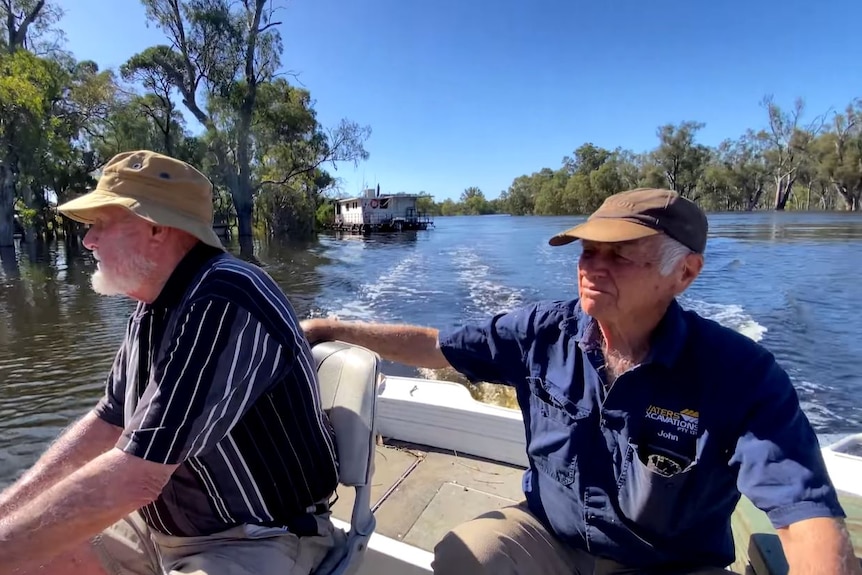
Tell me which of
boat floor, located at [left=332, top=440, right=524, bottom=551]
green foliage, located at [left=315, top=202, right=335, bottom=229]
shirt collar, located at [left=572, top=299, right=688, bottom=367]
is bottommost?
boat floor, located at [left=332, top=440, right=524, bottom=551]

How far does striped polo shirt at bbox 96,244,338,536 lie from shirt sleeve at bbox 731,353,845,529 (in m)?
1.03

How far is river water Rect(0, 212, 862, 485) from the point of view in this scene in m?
5.69

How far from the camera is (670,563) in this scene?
4.17 feet

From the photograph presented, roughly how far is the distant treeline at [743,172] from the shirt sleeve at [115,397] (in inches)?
2542

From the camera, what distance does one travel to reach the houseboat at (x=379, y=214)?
46.0 meters

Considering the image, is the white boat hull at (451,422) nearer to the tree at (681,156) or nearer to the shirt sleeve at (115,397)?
the shirt sleeve at (115,397)

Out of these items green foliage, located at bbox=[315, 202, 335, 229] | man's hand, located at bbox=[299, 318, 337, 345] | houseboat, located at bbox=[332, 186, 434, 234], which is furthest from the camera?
green foliage, located at bbox=[315, 202, 335, 229]

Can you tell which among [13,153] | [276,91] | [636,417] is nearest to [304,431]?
[636,417]

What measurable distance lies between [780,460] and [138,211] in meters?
1.58

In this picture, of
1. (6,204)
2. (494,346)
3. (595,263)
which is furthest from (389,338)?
(6,204)

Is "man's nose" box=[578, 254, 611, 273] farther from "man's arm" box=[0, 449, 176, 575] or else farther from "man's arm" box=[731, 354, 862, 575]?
"man's arm" box=[0, 449, 176, 575]

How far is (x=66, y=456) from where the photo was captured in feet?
4.83

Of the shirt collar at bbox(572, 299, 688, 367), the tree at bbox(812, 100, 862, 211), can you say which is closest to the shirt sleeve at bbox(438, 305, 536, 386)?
the shirt collar at bbox(572, 299, 688, 367)

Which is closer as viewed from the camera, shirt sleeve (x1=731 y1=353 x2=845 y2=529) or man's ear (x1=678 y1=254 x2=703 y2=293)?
shirt sleeve (x1=731 y1=353 x2=845 y2=529)
